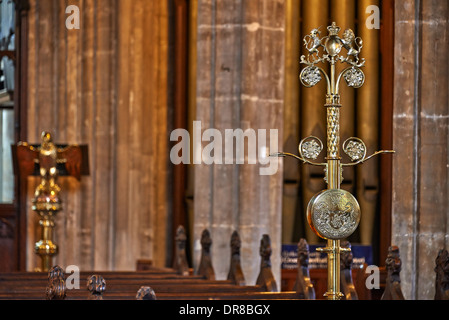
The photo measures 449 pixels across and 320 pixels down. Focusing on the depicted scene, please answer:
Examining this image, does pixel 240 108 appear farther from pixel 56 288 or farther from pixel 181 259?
pixel 56 288

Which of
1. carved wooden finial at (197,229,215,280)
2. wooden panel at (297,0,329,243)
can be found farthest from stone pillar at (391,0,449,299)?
wooden panel at (297,0,329,243)

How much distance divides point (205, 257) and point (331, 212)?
5.39 metres

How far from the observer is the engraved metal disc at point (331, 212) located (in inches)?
168

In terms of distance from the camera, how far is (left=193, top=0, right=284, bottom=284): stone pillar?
9828 mm

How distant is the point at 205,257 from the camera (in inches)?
377

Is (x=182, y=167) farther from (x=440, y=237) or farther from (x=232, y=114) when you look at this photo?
(x=440, y=237)

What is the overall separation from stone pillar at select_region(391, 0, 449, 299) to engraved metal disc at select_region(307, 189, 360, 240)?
3.23 m

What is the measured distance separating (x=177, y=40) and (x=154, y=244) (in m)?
2.46

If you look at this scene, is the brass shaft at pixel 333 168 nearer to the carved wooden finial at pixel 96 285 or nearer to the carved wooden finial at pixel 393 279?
the carved wooden finial at pixel 96 285

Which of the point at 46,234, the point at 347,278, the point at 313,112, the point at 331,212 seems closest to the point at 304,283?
the point at 347,278

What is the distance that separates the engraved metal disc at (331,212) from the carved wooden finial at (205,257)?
5223 mm

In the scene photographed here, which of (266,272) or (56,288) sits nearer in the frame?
(56,288)

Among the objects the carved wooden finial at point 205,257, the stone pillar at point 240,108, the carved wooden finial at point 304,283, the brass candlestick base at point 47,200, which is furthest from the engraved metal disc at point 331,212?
the brass candlestick base at point 47,200

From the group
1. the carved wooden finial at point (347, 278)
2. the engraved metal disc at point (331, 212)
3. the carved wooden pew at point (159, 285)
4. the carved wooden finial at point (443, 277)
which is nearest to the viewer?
the engraved metal disc at point (331, 212)
